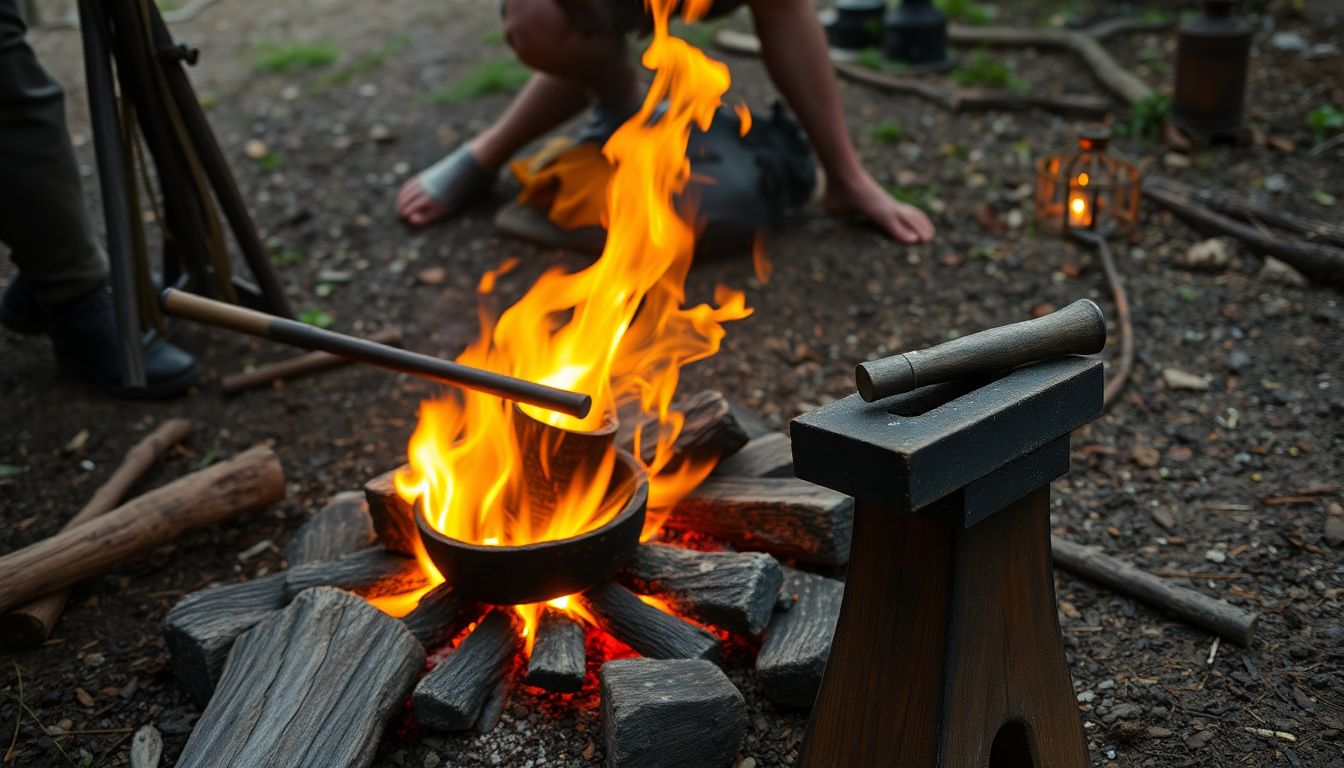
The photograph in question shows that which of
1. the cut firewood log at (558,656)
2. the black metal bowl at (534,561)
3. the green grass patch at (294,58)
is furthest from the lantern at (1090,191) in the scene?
the green grass patch at (294,58)

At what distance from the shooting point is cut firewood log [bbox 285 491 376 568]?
2418mm

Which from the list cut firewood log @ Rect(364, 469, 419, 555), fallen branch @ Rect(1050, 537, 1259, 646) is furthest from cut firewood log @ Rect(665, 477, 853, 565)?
cut firewood log @ Rect(364, 469, 419, 555)

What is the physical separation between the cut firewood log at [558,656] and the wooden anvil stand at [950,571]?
1.55 ft

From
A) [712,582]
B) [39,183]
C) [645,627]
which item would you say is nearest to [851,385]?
[712,582]

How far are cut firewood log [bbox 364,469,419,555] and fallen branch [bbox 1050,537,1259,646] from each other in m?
1.26

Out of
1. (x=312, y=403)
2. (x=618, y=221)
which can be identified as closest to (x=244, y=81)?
(x=312, y=403)

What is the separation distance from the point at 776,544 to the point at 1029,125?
300cm

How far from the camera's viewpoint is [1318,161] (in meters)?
4.21

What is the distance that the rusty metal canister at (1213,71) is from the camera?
4.27 m

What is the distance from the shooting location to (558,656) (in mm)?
1995

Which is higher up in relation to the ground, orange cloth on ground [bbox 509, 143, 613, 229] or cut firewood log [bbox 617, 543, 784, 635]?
orange cloth on ground [bbox 509, 143, 613, 229]

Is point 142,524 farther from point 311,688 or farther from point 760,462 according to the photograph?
point 760,462

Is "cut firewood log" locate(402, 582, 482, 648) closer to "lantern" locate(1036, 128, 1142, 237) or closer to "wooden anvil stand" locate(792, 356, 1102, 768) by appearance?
"wooden anvil stand" locate(792, 356, 1102, 768)

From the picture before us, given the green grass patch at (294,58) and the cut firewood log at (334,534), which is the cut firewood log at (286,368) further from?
the green grass patch at (294,58)
